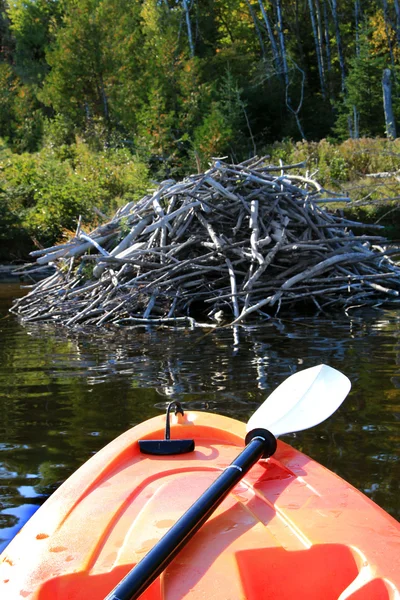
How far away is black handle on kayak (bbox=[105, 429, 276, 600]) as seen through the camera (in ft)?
5.38

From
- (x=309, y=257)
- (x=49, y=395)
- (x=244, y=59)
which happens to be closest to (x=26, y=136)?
(x=244, y=59)

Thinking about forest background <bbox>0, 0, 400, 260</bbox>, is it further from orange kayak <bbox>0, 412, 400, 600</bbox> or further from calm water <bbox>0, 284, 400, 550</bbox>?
orange kayak <bbox>0, 412, 400, 600</bbox>

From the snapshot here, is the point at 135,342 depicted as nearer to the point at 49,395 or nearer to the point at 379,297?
the point at 49,395

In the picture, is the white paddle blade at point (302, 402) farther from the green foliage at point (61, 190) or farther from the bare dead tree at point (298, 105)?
the bare dead tree at point (298, 105)

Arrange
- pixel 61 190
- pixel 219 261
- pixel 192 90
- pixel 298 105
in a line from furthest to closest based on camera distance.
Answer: pixel 298 105 → pixel 192 90 → pixel 61 190 → pixel 219 261

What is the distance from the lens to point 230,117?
2608 cm

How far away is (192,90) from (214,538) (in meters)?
27.1

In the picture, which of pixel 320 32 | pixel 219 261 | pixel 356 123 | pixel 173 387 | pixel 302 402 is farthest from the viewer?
pixel 320 32

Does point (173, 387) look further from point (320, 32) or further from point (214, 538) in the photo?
point (320, 32)

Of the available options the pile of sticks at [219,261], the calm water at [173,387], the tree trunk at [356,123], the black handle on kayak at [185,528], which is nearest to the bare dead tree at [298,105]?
the tree trunk at [356,123]

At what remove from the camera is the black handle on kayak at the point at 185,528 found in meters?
1.64

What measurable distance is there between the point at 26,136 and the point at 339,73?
48.5ft

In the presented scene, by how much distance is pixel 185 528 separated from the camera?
1896 millimetres

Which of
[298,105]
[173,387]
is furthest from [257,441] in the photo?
[298,105]
